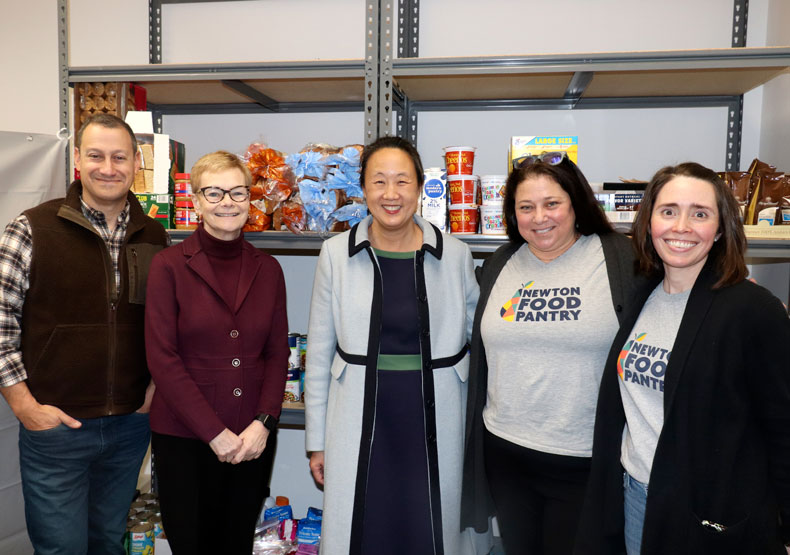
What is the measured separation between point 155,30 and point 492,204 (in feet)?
7.14

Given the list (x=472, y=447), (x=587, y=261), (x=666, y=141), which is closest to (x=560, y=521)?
(x=472, y=447)

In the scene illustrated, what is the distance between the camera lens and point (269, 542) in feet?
8.32

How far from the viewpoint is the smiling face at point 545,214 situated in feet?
5.37

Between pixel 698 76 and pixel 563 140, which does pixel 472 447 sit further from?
pixel 698 76

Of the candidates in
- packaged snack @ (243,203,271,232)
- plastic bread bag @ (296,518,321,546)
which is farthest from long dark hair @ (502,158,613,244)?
plastic bread bag @ (296,518,321,546)

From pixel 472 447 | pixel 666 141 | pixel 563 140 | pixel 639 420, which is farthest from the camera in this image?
pixel 666 141

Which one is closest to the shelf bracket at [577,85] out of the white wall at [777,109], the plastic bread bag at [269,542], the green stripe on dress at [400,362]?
the white wall at [777,109]

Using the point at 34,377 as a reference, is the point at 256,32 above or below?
above

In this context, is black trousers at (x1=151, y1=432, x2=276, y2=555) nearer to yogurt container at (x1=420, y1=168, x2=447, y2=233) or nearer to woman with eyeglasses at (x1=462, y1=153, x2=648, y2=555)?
woman with eyeglasses at (x1=462, y1=153, x2=648, y2=555)

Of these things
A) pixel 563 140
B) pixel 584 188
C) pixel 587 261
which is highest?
pixel 563 140

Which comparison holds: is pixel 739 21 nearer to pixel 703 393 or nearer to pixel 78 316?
pixel 703 393

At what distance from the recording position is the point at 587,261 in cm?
165

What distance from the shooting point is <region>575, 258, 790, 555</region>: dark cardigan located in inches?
48.2

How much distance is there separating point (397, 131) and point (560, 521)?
6.27 ft
